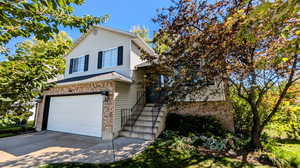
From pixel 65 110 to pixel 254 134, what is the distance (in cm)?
1089

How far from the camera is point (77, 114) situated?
8.82 meters

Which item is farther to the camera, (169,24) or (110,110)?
(110,110)

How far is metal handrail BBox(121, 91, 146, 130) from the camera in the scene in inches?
318

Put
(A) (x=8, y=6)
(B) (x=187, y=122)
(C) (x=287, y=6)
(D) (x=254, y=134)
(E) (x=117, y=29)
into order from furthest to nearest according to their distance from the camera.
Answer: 1. (E) (x=117, y=29)
2. (B) (x=187, y=122)
3. (D) (x=254, y=134)
4. (C) (x=287, y=6)
5. (A) (x=8, y=6)

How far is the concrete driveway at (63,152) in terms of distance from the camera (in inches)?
185

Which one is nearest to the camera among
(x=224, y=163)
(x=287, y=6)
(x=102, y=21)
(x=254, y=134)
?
(x=287, y=6)

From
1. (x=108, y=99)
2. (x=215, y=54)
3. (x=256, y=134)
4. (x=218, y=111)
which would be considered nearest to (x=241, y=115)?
(x=218, y=111)

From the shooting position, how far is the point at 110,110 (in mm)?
7531

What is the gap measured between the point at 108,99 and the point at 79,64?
5.34 meters

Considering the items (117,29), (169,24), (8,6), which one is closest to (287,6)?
(8,6)

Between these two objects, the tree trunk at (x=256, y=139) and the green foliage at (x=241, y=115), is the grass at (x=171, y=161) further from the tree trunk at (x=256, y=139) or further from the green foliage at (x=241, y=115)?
the green foliage at (x=241, y=115)

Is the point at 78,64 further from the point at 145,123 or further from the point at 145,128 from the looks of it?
the point at 145,128

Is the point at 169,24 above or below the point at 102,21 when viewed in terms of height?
above

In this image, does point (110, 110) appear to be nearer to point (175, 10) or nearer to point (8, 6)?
point (175, 10)
